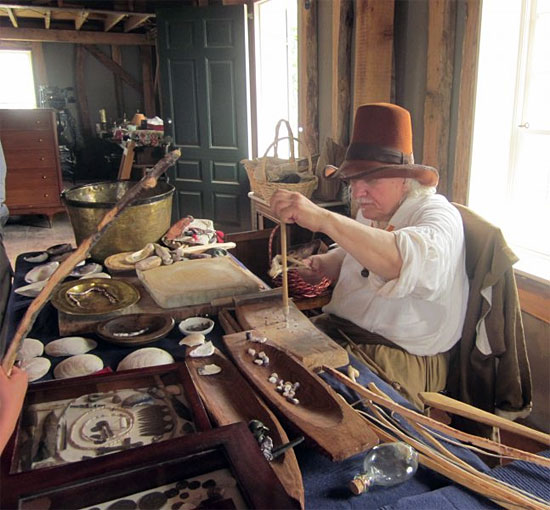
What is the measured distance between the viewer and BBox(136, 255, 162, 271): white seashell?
179 cm

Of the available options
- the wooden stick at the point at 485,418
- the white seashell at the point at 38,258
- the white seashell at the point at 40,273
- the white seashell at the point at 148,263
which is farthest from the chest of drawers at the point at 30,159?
the wooden stick at the point at 485,418

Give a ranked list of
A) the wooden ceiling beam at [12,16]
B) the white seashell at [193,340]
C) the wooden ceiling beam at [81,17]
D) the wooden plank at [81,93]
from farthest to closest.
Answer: the wooden plank at [81,93] < the wooden ceiling beam at [12,16] < the wooden ceiling beam at [81,17] < the white seashell at [193,340]

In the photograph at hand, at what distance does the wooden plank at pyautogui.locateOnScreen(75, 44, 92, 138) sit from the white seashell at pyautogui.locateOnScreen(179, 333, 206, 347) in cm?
866

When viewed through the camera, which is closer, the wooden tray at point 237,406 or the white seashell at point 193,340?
the wooden tray at point 237,406

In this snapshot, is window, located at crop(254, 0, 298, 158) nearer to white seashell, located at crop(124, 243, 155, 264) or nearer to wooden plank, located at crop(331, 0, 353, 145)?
wooden plank, located at crop(331, 0, 353, 145)

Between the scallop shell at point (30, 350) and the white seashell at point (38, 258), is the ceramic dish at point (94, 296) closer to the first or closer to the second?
the scallop shell at point (30, 350)

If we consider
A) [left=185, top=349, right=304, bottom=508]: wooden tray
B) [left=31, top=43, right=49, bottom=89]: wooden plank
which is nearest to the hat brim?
[left=185, top=349, right=304, bottom=508]: wooden tray

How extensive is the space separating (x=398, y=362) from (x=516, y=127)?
1.31 meters

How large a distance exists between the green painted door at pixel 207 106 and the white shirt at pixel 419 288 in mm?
3344

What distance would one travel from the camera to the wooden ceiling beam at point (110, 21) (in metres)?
7.14

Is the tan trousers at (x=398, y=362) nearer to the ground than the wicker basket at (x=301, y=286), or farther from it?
nearer to the ground

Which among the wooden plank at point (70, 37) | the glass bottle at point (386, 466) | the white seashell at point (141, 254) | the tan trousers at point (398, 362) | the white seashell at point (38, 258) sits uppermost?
the wooden plank at point (70, 37)

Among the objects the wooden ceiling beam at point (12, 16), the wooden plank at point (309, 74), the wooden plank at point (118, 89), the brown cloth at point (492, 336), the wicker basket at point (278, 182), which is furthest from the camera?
the wooden plank at point (118, 89)

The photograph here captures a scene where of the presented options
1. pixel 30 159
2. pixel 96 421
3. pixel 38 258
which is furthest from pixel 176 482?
pixel 30 159
